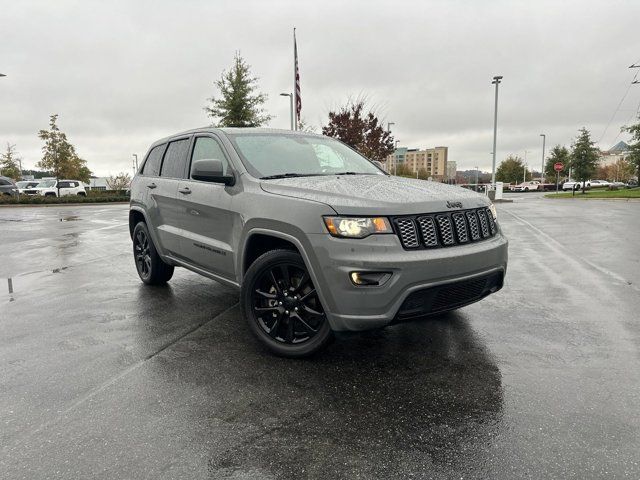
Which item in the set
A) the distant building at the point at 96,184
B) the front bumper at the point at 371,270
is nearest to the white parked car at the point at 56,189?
the distant building at the point at 96,184

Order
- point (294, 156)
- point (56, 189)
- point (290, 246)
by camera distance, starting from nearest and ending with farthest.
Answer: point (290, 246) < point (294, 156) < point (56, 189)

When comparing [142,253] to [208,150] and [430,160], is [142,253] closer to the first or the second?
[208,150]

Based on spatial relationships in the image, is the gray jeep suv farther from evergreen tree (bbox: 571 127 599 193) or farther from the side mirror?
evergreen tree (bbox: 571 127 599 193)

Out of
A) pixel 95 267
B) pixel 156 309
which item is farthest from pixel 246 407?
pixel 95 267

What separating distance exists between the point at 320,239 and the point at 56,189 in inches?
1538

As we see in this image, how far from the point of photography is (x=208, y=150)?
4.66m

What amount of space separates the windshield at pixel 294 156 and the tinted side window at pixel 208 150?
168 millimetres

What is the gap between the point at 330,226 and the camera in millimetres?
3115

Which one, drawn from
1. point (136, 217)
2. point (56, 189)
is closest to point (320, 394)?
point (136, 217)

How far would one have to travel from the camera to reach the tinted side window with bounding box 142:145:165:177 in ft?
18.9

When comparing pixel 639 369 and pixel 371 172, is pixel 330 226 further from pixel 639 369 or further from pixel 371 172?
pixel 639 369

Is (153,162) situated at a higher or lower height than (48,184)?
higher

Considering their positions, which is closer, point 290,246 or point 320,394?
point 320,394

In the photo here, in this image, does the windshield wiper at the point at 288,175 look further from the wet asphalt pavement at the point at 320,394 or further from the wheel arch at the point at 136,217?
the wheel arch at the point at 136,217
